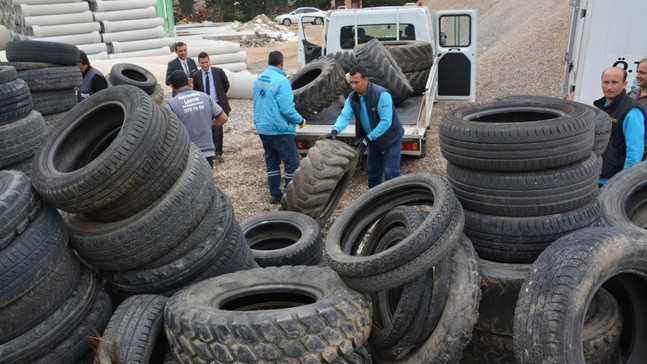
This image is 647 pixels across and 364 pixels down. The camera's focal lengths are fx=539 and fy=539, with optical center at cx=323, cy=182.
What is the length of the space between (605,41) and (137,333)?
7.48m

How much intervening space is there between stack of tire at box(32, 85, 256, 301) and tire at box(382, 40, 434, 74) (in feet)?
19.9

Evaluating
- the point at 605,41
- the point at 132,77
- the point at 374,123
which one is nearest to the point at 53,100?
the point at 132,77

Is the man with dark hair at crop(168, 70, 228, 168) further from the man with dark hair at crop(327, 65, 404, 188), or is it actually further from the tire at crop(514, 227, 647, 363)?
the tire at crop(514, 227, 647, 363)

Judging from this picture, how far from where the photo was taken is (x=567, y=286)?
2816mm

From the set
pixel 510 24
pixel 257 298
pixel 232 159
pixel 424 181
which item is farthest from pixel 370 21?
pixel 510 24

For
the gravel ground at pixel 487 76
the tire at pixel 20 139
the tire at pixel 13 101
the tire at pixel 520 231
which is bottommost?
the gravel ground at pixel 487 76

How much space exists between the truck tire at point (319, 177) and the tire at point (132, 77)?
2763 millimetres

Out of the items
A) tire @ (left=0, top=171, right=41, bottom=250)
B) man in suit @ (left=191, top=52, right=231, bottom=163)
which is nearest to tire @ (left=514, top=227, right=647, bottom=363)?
tire @ (left=0, top=171, right=41, bottom=250)

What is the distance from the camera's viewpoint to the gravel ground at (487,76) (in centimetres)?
790

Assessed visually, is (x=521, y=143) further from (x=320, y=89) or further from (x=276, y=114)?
(x=320, y=89)

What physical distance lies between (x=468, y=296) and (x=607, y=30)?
20.3 ft

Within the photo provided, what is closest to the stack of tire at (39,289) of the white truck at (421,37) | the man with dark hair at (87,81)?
the man with dark hair at (87,81)

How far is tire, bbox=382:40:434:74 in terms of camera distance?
925 cm

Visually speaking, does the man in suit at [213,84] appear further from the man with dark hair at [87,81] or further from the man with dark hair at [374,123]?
the man with dark hair at [374,123]
